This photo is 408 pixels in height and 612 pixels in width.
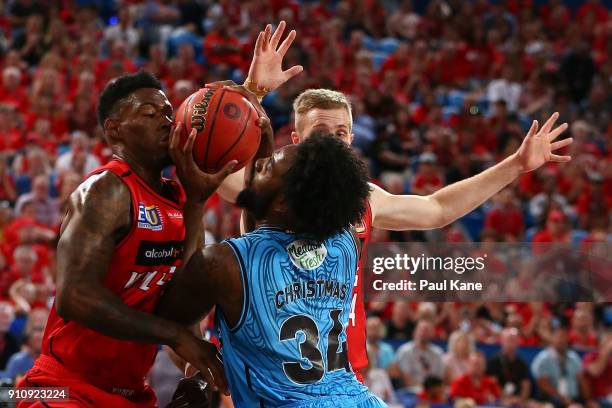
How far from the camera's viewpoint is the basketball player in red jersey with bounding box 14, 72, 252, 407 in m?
3.52

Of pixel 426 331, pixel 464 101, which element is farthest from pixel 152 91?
pixel 464 101

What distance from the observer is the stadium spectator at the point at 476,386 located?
31.2 ft

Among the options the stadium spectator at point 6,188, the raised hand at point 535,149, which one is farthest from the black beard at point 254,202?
the stadium spectator at point 6,188

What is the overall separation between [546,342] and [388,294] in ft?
14.9

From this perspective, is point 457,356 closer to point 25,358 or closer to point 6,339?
point 25,358

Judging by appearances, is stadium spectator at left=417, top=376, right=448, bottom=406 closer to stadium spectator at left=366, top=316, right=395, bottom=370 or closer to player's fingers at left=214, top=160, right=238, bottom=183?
stadium spectator at left=366, top=316, right=395, bottom=370

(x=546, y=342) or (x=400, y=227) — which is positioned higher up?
(x=546, y=342)

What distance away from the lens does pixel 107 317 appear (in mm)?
3494

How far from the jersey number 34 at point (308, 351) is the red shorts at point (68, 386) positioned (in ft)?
2.83

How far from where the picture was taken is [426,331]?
9688 mm

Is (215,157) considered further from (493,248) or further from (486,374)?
(486,374)

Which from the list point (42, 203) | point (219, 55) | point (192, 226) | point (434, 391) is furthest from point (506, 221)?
point (192, 226)

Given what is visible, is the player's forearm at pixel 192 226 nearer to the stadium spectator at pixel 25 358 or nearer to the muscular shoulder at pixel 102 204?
the muscular shoulder at pixel 102 204

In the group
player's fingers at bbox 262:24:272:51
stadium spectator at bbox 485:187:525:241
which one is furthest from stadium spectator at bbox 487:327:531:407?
player's fingers at bbox 262:24:272:51
